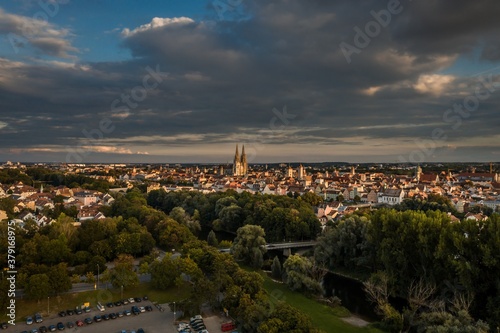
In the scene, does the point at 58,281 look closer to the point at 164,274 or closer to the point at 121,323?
the point at 121,323

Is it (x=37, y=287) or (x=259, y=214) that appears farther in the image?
(x=259, y=214)

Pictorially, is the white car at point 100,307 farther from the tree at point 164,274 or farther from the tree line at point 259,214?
the tree line at point 259,214

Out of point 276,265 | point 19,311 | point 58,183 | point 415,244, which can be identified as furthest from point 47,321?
point 58,183

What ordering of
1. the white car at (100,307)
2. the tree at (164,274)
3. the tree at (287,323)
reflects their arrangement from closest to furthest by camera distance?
the tree at (287,323), the white car at (100,307), the tree at (164,274)

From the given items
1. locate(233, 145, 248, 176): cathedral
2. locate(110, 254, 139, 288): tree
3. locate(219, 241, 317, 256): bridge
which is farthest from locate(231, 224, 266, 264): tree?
locate(233, 145, 248, 176): cathedral

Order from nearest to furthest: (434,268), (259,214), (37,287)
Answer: (37,287)
(434,268)
(259,214)

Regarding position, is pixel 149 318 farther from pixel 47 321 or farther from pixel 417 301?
pixel 417 301

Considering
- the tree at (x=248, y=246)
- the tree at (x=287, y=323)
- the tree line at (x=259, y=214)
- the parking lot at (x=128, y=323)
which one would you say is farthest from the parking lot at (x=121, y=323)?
the tree line at (x=259, y=214)

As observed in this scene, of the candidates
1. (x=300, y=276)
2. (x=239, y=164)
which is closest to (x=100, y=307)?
(x=300, y=276)
